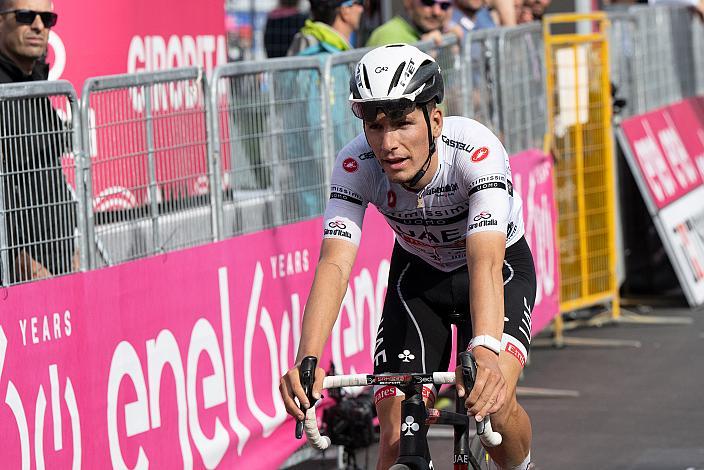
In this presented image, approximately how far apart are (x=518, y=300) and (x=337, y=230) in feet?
2.65

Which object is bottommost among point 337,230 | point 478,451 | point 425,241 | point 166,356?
point 478,451

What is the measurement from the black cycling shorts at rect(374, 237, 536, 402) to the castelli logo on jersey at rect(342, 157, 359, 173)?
2.08 ft

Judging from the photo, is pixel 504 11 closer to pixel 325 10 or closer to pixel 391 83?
pixel 325 10

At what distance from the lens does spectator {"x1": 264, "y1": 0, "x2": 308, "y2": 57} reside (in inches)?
528

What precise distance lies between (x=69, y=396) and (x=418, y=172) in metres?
1.86

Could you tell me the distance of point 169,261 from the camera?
6.61 m

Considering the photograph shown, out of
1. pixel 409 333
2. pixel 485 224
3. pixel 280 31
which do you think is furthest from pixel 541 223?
pixel 485 224

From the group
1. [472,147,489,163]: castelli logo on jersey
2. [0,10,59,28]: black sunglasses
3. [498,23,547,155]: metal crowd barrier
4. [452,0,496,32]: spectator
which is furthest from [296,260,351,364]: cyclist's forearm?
[452,0,496,32]: spectator

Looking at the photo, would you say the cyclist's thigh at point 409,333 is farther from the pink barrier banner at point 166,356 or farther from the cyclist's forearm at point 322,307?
the pink barrier banner at point 166,356

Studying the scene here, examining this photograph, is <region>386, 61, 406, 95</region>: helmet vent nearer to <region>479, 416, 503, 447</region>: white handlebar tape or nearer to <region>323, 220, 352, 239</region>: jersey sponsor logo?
<region>323, 220, 352, 239</region>: jersey sponsor logo

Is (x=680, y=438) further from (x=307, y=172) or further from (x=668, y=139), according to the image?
(x=668, y=139)

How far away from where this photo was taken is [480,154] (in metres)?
5.08

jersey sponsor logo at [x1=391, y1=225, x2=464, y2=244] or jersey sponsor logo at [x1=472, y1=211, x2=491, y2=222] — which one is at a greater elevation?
jersey sponsor logo at [x1=472, y1=211, x2=491, y2=222]

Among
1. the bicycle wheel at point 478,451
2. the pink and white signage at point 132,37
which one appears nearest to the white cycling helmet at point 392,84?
the bicycle wheel at point 478,451
